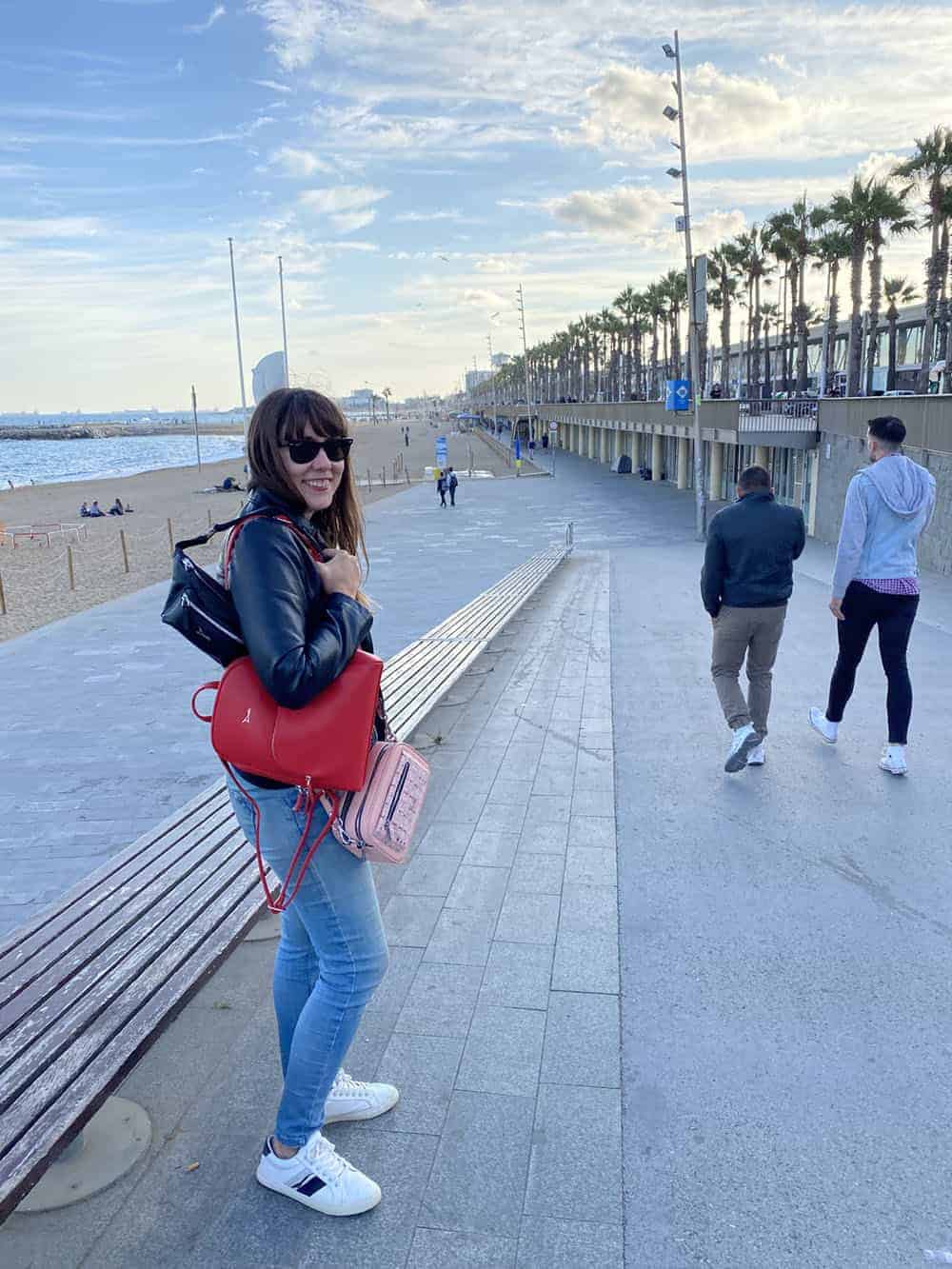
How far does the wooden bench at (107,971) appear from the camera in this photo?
2225 mm

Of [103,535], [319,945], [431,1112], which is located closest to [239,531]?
[319,945]

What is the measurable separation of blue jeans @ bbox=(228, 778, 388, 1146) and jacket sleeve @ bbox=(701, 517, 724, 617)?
11.0 feet

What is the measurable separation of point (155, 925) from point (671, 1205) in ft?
6.19

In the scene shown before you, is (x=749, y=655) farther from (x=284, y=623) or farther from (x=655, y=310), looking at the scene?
(x=655, y=310)

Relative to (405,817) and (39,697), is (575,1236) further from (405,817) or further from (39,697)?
(39,697)

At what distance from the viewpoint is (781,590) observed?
5.11 m

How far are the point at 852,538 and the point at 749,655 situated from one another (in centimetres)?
86

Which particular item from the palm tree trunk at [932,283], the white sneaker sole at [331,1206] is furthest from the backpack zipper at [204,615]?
the palm tree trunk at [932,283]

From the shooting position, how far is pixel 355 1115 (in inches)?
99.9

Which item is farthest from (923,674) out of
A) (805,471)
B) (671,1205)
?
(805,471)

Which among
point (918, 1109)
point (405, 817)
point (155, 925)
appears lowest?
point (918, 1109)

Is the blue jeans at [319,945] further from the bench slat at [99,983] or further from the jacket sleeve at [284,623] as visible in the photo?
the bench slat at [99,983]

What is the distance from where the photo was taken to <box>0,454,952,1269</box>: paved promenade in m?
2.19

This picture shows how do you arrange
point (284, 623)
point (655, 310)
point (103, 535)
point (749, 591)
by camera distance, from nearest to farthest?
point (284, 623), point (749, 591), point (103, 535), point (655, 310)
